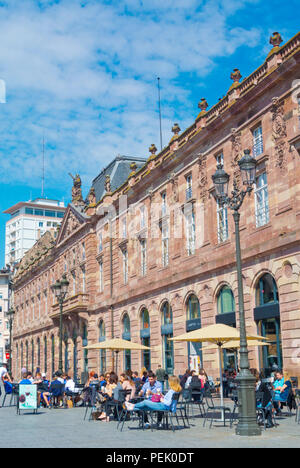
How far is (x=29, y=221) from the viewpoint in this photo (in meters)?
132

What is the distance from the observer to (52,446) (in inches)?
482

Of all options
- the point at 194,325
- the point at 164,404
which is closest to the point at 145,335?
the point at 194,325

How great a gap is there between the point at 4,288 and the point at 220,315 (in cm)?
9081

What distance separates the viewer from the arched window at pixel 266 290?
24.1 metres

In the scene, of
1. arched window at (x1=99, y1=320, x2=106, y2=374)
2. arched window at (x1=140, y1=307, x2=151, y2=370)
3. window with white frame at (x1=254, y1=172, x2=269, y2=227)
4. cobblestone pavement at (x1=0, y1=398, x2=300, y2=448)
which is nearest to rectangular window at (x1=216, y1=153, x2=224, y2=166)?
window with white frame at (x1=254, y1=172, x2=269, y2=227)

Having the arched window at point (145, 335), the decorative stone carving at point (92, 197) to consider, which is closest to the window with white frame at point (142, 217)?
the arched window at point (145, 335)

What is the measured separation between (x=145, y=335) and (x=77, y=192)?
74.1 feet

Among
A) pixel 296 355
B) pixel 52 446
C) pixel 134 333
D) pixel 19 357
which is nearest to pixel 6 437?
pixel 52 446

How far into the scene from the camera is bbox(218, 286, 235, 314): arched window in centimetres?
2720

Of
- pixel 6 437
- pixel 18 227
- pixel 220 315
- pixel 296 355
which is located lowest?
pixel 6 437

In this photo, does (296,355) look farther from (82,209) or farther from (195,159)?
(82,209)

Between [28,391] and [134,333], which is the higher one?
[134,333]

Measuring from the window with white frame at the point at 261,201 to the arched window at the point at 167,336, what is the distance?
1035 centimetres
